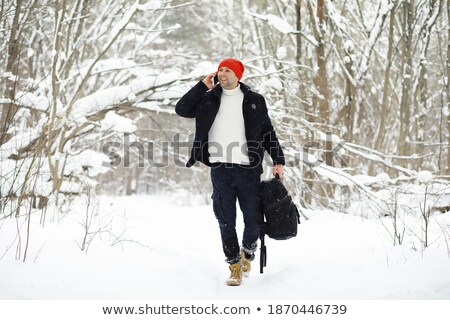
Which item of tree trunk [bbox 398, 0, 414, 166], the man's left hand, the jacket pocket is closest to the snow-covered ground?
the jacket pocket

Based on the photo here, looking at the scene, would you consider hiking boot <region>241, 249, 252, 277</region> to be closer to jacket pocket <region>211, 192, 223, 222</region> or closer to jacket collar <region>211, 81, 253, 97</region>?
Result: jacket pocket <region>211, 192, 223, 222</region>

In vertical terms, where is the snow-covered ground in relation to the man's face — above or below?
below

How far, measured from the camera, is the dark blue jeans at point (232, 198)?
3006 mm

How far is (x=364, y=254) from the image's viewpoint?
130 inches

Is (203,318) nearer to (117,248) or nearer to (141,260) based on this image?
(141,260)

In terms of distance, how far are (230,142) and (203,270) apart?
1.04 meters

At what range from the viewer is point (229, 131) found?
9.92 ft

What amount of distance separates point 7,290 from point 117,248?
1251mm

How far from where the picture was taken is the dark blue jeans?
3006mm

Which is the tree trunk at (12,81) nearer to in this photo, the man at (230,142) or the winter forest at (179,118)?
the winter forest at (179,118)

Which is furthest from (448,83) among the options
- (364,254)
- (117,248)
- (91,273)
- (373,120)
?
(91,273)

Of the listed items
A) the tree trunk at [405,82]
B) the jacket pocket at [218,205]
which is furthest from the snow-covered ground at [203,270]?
the tree trunk at [405,82]

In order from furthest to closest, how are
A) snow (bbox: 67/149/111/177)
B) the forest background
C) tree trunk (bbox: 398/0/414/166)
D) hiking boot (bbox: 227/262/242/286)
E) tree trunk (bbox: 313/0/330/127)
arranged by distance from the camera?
tree trunk (bbox: 398/0/414/166) → tree trunk (bbox: 313/0/330/127) → snow (bbox: 67/149/111/177) → the forest background → hiking boot (bbox: 227/262/242/286)

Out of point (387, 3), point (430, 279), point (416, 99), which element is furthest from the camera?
point (416, 99)
